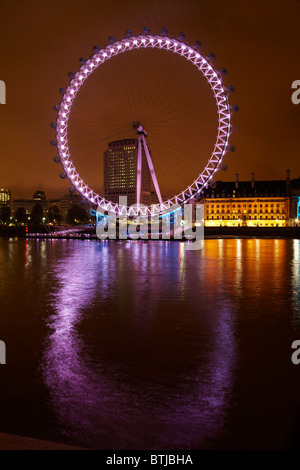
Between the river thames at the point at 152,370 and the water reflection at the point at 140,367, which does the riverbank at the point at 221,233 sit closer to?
the water reflection at the point at 140,367

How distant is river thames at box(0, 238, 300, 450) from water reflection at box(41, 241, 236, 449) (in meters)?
0.02

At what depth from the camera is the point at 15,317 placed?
9469 millimetres

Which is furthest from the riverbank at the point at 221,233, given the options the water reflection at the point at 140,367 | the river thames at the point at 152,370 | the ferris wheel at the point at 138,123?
the river thames at the point at 152,370

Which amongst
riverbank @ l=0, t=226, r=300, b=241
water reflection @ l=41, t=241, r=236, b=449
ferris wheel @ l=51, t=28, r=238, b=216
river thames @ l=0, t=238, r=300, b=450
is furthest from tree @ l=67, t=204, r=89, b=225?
water reflection @ l=41, t=241, r=236, b=449

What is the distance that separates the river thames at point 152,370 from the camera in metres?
4.43

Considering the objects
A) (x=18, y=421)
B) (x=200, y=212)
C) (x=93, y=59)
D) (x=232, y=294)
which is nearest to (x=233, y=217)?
(x=200, y=212)

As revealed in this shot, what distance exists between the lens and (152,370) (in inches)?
240

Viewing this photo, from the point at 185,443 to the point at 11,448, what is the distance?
171 cm

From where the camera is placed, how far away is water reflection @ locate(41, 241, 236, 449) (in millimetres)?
4480

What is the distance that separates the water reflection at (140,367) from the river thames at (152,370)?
15mm

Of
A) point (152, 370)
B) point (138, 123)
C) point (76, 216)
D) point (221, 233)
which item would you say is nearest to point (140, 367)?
point (152, 370)

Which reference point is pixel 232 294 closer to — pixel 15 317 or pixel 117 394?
pixel 15 317

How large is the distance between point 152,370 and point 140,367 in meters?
0.22

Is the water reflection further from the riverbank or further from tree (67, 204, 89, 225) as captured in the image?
tree (67, 204, 89, 225)
